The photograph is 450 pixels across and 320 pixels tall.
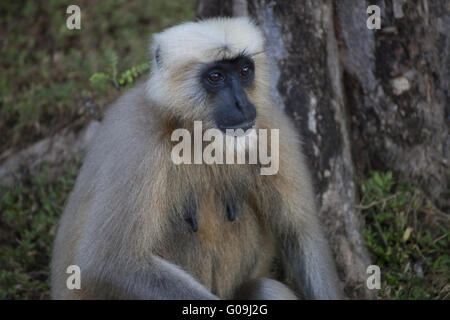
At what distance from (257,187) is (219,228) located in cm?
39

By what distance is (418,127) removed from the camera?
5.65 metres

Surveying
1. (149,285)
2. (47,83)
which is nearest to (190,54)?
(149,285)

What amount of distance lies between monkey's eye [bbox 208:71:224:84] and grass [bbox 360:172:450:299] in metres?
2.08

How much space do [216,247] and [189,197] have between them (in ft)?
1.37

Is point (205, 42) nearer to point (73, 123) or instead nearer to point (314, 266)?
point (314, 266)

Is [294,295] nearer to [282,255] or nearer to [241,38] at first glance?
[282,255]

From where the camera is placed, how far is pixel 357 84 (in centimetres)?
581

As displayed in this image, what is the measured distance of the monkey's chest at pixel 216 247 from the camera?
4473 millimetres

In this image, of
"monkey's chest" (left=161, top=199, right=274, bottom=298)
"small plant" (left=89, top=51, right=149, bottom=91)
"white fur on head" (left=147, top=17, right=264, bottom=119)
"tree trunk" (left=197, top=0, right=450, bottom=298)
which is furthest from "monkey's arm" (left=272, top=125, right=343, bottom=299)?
"small plant" (left=89, top=51, right=149, bottom=91)

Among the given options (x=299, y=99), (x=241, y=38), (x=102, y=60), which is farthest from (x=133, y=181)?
(x=102, y=60)

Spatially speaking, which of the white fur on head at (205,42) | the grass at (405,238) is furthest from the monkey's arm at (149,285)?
the grass at (405,238)

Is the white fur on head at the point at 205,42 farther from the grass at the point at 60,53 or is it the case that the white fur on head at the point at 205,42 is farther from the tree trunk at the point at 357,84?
the grass at the point at 60,53

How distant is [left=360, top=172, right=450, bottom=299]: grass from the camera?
5301 millimetres

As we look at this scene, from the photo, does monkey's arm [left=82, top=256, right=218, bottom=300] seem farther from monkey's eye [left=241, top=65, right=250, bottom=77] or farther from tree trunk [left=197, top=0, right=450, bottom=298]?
tree trunk [left=197, top=0, right=450, bottom=298]
